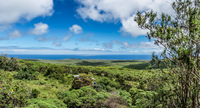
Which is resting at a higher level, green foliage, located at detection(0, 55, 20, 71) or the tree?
the tree

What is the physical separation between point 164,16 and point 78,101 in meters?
11.5

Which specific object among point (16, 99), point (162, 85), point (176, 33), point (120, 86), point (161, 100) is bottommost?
point (120, 86)

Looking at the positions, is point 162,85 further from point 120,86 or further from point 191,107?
point 120,86

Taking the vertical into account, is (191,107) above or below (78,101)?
above

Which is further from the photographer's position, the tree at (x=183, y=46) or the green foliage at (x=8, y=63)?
the green foliage at (x=8, y=63)

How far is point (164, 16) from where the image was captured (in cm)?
495

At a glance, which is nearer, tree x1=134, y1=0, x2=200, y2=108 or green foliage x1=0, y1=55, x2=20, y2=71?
tree x1=134, y1=0, x2=200, y2=108

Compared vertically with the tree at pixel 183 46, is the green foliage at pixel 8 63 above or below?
below

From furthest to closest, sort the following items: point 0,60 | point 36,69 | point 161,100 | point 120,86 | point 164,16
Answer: point 36,69 → point 0,60 → point 120,86 → point 161,100 → point 164,16

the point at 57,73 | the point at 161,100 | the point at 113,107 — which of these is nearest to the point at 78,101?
the point at 113,107

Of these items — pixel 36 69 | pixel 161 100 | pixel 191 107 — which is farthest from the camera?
pixel 36 69

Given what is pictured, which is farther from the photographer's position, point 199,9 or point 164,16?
point 164,16

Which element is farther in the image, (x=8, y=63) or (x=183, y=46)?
(x=8, y=63)

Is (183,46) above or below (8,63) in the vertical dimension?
above
